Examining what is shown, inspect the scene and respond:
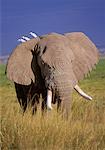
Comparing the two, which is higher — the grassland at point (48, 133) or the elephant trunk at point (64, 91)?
the elephant trunk at point (64, 91)

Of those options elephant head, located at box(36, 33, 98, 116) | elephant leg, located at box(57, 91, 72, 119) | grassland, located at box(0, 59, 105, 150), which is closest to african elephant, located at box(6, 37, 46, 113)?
elephant head, located at box(36, 33, 98, 116)

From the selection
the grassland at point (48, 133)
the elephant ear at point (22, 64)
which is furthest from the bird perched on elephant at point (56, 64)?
the grassland at point (48, 133)

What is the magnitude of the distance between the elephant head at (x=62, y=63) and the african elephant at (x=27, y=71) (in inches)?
7.0

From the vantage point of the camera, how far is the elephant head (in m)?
Result: 6.29

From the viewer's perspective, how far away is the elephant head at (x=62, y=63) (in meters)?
6.29

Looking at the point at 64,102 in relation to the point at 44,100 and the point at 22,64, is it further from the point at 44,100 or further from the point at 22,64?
the point at 22,64

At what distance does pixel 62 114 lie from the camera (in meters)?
5.79

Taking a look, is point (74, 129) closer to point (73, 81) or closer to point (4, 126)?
point (4, 126)

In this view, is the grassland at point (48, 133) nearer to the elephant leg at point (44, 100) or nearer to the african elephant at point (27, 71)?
the elephant leg at point (44, 100)

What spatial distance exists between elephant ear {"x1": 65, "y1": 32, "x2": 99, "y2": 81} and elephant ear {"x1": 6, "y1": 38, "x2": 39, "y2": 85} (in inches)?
21.7

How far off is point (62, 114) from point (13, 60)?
1673 mm

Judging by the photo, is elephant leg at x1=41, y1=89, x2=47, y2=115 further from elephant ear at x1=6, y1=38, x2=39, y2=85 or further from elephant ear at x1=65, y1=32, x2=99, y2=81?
elephant ear at x1=65, y1=32, x2=99, y2=81

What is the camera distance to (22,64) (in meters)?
7.12

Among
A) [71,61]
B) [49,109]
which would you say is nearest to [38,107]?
[49,109]
